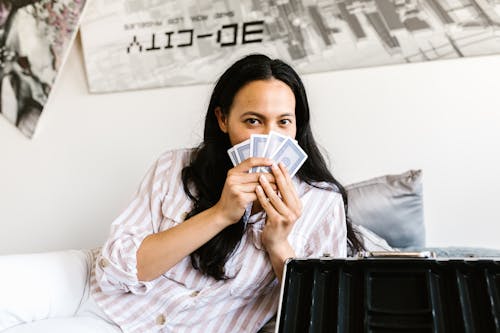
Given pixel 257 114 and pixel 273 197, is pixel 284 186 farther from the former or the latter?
pixel 257 114

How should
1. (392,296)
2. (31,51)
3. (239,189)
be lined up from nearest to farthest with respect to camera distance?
(392,296) → (239,189) → (31,51)

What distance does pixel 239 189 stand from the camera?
3.67ft

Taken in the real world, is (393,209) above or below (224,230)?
above

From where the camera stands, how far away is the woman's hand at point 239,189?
44.0 inches

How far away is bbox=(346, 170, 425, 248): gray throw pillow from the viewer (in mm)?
1476

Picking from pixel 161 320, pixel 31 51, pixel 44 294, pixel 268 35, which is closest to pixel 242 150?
pixel 161 320

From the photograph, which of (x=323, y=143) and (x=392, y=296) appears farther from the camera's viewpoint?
(x=323, y=143)

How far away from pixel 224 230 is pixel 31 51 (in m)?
1.45

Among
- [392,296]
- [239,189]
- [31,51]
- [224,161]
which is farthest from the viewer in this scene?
[31,51]

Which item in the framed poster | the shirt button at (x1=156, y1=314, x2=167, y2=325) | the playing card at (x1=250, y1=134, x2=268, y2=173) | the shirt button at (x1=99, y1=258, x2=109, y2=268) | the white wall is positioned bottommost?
the shirt button at (x1=156, y1=314, x2=167, y2=325)

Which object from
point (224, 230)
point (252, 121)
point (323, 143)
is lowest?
point (224, 230)

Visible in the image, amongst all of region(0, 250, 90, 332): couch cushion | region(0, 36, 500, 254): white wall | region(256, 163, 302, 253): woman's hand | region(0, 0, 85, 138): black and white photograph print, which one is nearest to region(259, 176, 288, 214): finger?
region(256, 163, 302, 253): woman's hand

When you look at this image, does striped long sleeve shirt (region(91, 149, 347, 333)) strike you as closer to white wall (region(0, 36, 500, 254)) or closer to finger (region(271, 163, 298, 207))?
finger (region(271, 163, 298, 207))

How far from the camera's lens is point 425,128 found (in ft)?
5.63
